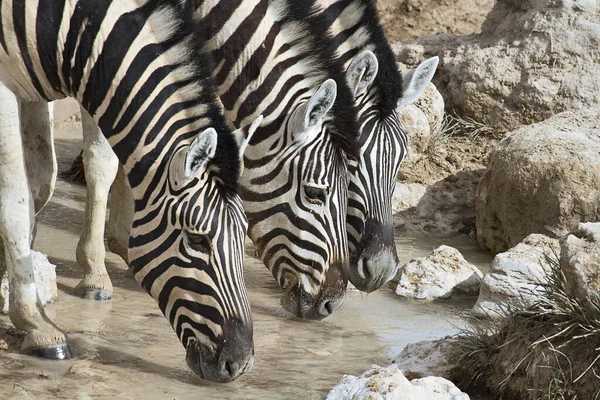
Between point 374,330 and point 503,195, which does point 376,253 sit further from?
point 503,195

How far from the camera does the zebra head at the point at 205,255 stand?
15.7 feet

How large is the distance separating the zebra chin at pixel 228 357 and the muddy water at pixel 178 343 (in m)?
0.40

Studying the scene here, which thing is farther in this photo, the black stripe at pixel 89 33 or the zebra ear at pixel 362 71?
the zebra ear at pixel 362 71

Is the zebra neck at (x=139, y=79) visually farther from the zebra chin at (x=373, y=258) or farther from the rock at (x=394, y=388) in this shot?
the zebra chin at (x=373, y=258)

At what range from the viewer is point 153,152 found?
5.05m

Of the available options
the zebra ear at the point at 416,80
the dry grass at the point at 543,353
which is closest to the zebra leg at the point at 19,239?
the dry grass at the point at 543,353

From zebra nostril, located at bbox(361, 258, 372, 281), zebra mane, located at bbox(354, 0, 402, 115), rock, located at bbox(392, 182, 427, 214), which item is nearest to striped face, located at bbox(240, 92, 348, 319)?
zebra nostril, located at bbox(361, 258, 372, 281)

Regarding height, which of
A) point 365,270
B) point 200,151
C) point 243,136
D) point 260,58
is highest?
point 200,151

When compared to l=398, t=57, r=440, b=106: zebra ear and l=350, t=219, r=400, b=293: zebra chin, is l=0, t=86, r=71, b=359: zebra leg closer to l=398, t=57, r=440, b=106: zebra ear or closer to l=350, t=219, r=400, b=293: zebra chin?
l=350, t=219, r=400, b=293: zebra chin

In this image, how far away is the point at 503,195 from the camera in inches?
340

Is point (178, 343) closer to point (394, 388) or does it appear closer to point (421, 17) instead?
point (394, 388)

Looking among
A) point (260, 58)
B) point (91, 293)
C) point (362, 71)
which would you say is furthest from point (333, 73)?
point (91, 293)

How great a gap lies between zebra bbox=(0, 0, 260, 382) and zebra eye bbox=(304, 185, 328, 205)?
898mm

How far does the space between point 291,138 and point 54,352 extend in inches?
72.8
